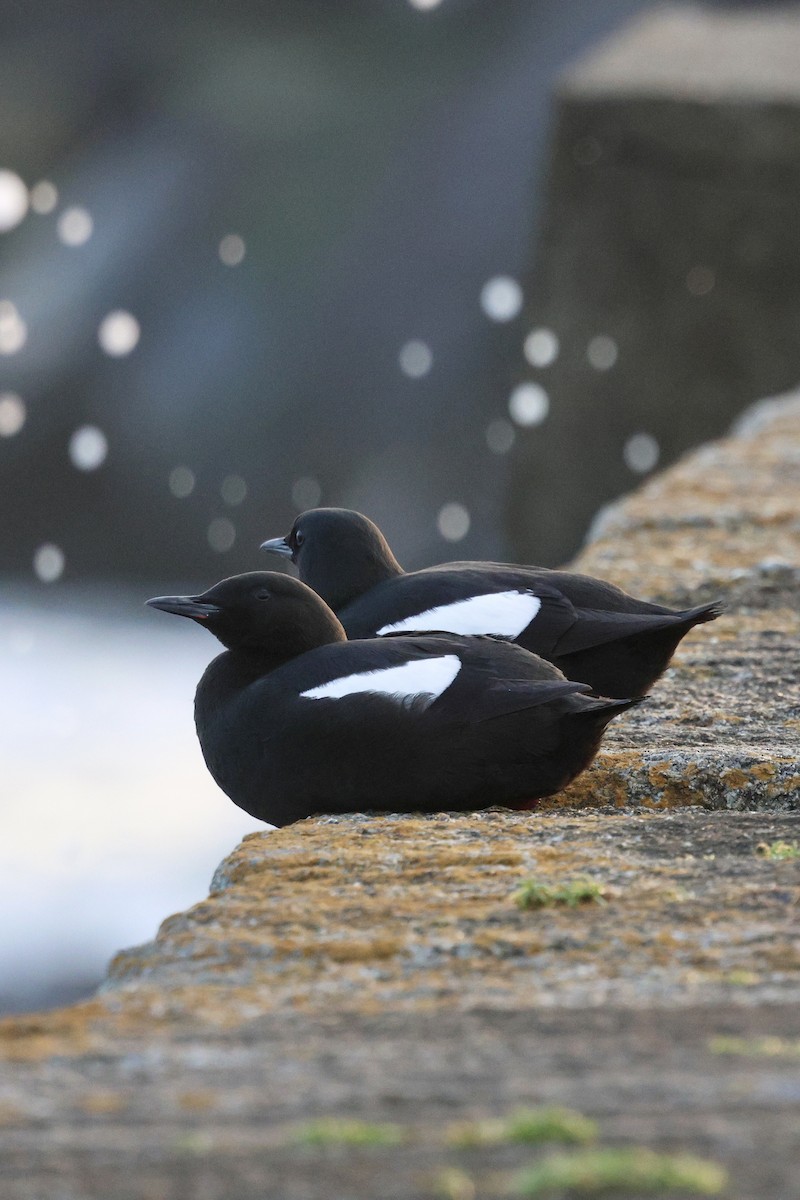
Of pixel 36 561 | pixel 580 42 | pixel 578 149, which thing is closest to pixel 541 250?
pixel 578 149

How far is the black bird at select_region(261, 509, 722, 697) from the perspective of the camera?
11.7 ft

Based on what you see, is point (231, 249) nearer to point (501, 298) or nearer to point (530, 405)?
point (501, 298)

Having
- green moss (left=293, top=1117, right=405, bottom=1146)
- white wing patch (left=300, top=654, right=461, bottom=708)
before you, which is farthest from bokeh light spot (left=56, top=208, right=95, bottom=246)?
green moss (left=293, top=1117, right=405, bottom=1146)

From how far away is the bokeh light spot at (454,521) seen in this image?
12.5 meters

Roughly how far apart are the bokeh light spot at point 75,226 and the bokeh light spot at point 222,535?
2482 mm

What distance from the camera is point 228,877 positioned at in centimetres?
274

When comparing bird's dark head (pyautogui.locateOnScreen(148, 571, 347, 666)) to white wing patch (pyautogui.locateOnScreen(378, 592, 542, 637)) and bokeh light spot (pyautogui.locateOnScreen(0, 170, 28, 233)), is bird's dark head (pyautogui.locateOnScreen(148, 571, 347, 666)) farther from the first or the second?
bokeh light spot (pyautogui.locateOnScreen(0, 170, 28, 233))

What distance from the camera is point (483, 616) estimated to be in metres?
3.58

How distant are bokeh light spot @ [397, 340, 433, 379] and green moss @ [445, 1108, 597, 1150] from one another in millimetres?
11371

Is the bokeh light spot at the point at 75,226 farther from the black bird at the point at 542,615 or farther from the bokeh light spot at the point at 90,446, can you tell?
the black bird at the point at 542,615

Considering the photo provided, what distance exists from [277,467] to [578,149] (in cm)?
340

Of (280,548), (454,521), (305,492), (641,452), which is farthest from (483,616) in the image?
(305,492)

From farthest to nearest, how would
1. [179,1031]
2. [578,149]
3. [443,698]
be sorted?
[578,149]
[443,698]
[179,1031]

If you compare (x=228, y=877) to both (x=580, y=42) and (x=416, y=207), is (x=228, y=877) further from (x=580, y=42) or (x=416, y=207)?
(x=580, y=42)
